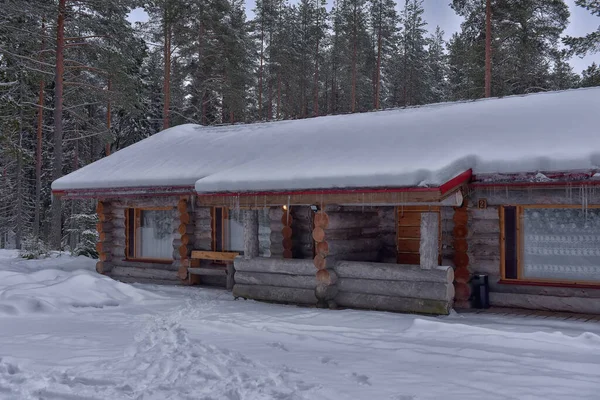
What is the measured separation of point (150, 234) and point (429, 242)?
7.84 metres

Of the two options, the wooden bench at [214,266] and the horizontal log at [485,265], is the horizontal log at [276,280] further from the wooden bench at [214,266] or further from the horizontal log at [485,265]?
the horizontal log at [485,265]

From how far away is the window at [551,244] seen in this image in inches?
361

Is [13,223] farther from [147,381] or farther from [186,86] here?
[147,381]

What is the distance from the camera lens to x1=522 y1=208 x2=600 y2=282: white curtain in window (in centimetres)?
916

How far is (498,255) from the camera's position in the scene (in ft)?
32.3

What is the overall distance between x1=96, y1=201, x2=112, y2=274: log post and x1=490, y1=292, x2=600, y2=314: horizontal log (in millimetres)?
9675

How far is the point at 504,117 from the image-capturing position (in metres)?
10.5

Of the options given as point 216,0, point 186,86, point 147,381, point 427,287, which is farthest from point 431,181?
point 186,86

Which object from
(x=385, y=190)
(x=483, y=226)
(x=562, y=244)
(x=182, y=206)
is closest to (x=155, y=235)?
(x=182, y=206)

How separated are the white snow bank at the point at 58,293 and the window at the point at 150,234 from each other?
238 cm

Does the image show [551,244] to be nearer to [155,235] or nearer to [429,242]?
[429,242]

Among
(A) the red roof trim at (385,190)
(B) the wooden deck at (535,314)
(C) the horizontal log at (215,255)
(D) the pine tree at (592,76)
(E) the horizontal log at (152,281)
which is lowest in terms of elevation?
(E) the horizontal log at (152,281)

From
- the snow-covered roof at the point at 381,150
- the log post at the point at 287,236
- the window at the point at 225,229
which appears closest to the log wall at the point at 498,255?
the snow-covered roof at the point at 381,150

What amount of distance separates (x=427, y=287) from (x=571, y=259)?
100 inches
